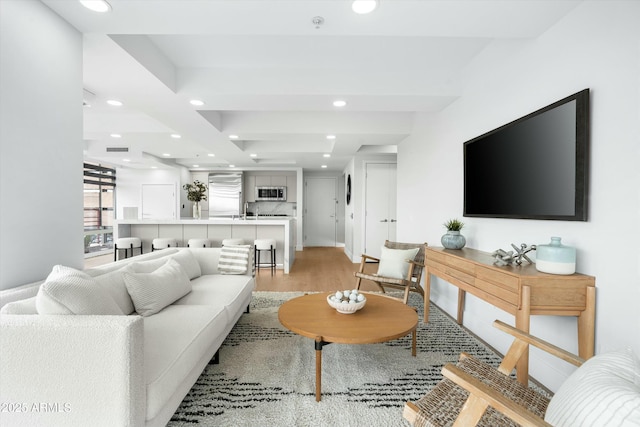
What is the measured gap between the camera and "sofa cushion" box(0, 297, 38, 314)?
131cm

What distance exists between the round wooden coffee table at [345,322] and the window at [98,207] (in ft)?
23.5

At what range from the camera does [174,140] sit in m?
5.30

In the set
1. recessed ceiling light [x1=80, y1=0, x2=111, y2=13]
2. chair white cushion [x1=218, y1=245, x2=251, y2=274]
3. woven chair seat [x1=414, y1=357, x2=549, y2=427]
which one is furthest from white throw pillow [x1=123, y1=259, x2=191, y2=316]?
woven chair seat [x1=414, y1=357, x2=549, y2=427]

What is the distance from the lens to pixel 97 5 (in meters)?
1.73

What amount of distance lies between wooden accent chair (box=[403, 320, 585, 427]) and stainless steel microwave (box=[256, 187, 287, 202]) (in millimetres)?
7473

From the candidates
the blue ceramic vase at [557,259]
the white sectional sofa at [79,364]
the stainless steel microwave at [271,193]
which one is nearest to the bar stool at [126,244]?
the stainless steel microwave at [271,193]

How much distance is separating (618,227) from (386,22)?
1736 mm

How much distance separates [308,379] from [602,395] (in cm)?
156

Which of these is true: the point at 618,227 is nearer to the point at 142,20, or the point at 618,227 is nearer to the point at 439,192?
the point at 439,192

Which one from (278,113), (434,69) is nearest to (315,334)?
(434,69)

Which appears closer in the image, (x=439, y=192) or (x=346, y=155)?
(x=439, y=192)

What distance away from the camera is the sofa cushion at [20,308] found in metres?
1.31

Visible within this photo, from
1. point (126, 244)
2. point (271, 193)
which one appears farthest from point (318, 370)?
point (271, 193)

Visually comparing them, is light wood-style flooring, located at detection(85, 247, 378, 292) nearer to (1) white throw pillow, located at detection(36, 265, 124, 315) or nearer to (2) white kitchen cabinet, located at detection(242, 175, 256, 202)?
(2) white kitchen cabinet, located at detection(242, 175, 256, 202)
